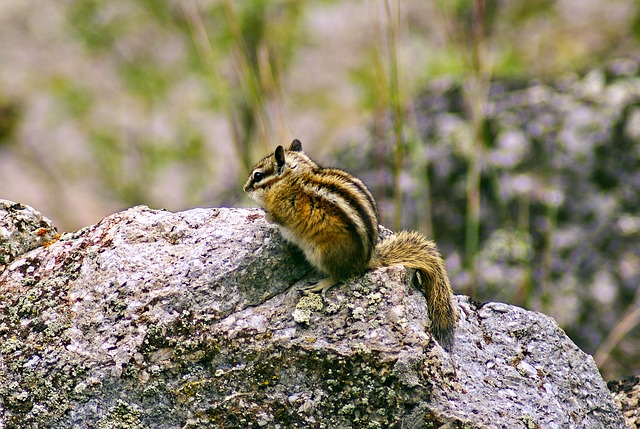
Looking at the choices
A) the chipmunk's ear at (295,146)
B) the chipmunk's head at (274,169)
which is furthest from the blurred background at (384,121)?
the chipmunk's head at (274,169)

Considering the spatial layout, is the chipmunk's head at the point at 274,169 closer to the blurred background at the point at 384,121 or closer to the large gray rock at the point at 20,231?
the large gray rock at the point at 20,231

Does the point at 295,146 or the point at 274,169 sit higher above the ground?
the point at 295,146

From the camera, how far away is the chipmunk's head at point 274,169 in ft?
13.8

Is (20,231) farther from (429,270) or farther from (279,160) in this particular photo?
(429,270)

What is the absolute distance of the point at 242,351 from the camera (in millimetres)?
3416

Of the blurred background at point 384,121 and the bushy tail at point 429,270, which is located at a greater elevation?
the blurred background at point 384,121

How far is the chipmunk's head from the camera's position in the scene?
420cm

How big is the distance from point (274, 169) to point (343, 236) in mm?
742

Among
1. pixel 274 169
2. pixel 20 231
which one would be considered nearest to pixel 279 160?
pixel 274 169

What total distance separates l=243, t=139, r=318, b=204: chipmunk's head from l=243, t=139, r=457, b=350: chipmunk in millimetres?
12

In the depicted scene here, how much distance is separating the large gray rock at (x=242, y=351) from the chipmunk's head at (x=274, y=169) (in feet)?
1.41

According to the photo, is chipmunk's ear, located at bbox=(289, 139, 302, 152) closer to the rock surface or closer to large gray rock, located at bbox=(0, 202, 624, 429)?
large gray rock, located at bbox=(0, 202, 624, 429)

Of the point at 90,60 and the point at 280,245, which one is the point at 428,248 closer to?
the point at 280,245

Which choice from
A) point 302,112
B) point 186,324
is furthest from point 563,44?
point 186,324
